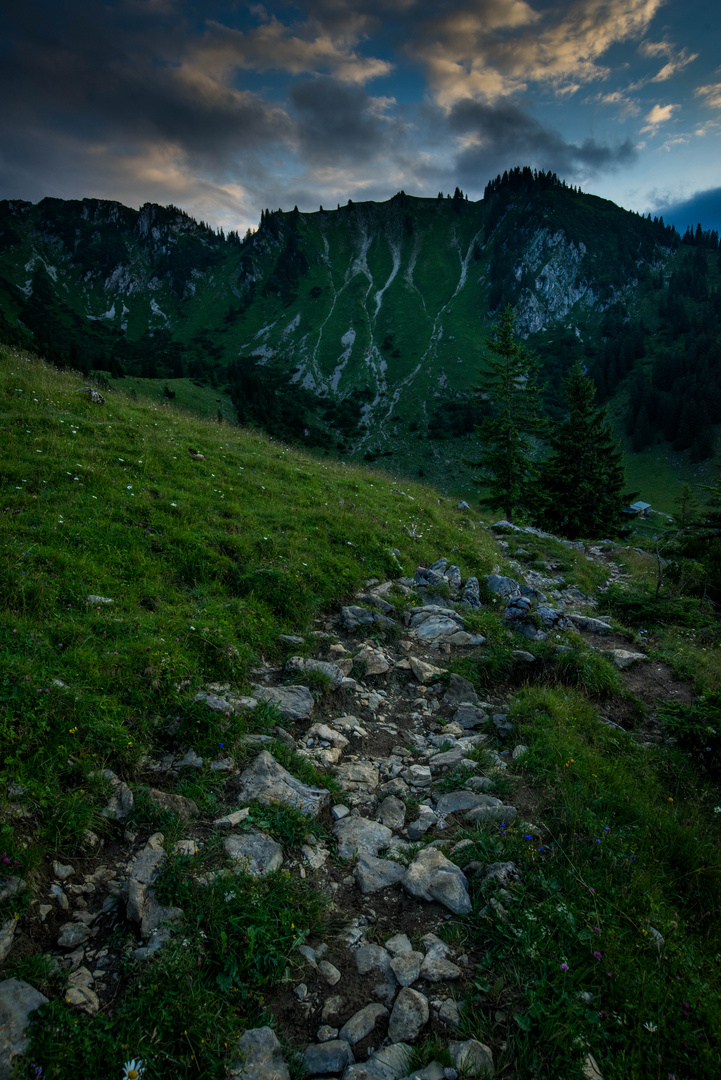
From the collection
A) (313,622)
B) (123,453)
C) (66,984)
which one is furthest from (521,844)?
(123,453)

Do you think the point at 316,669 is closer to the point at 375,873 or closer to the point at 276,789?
the point at 276,789

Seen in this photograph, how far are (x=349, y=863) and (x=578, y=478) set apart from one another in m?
31.6

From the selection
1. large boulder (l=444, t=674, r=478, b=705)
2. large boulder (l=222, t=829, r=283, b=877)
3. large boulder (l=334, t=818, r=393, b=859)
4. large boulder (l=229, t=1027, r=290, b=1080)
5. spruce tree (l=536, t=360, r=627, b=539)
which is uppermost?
spruce tree (l=536, t=360, r=627, b=539)

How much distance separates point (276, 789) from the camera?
509cm

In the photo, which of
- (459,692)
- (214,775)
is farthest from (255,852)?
(459,692)

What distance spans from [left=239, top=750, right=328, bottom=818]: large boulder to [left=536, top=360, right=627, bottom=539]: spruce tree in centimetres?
2811

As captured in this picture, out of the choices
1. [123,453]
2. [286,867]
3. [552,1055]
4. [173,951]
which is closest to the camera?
[552,1055]

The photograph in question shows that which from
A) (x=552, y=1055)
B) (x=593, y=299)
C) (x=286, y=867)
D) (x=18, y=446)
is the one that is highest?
(x=593, y=299)

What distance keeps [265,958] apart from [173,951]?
2.27ft

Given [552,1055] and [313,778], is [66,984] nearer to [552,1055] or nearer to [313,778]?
[313,778]

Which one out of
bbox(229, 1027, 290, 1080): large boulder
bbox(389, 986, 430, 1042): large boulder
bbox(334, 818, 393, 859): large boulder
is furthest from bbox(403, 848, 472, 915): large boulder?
bbox(229, 1027, 290, 1080): large boulder

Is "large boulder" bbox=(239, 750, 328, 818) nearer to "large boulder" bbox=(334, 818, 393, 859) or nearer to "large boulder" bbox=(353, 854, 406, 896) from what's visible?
"large boulder" bbox=(334, 818, 393, 859)

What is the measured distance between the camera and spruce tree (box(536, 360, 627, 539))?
30781mm

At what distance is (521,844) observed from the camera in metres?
4.54
